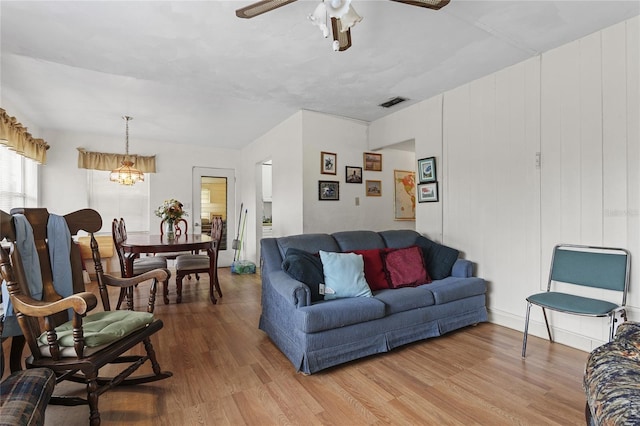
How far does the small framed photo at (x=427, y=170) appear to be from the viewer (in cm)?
362

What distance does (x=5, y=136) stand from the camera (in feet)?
10.4

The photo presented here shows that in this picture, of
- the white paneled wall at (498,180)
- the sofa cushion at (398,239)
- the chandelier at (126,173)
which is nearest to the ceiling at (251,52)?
the white paneled wall at (498,180)

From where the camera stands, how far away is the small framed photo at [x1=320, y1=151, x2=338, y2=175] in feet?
13.5

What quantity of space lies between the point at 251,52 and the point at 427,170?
7.64ft

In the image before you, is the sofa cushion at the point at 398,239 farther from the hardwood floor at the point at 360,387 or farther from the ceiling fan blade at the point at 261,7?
the ceiling fan blade at the point at 261,7

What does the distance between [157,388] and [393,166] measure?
13.1 ft

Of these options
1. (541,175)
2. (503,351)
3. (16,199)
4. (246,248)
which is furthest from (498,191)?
(16,199)

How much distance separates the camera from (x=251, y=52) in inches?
100

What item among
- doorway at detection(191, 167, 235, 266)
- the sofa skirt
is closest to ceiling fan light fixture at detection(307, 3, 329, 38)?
the sofa skirt

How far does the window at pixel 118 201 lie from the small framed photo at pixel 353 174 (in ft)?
12.5

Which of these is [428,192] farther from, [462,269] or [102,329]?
[102,329]

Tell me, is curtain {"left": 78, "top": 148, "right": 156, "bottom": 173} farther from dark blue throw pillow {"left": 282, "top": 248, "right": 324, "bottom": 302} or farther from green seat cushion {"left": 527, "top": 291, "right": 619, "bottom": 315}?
green seat cushion {"left": 527, "top": 291, "right": 619, "bottom": 315}

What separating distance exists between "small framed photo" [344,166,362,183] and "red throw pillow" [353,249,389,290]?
1.62 metres

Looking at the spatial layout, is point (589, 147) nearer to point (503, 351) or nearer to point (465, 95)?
point (465, 95)
